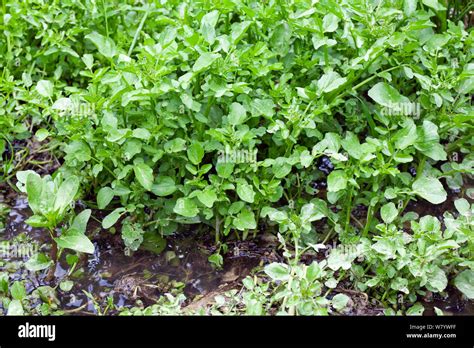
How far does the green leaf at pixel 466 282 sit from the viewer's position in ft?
9.87

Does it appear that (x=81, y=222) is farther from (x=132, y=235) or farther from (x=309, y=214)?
(x=309, y=214)

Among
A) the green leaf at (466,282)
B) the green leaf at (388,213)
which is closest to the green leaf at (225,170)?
the green leaf at (388,213)

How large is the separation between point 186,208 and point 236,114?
1.67ft

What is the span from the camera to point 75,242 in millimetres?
2943

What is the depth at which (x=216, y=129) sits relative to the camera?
10.2ft

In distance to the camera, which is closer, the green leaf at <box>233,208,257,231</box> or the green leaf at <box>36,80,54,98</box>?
the green leaf at <box>233,208,257,231</box>

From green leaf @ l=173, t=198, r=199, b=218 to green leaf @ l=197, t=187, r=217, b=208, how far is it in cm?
8

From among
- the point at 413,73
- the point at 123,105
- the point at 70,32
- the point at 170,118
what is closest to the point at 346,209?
the point at 413,73

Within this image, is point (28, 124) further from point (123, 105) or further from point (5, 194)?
point (123, 105)

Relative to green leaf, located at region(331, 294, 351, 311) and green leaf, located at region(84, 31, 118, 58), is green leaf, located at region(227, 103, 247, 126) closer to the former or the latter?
green leaf, located at region(84, 31, 118, 58)

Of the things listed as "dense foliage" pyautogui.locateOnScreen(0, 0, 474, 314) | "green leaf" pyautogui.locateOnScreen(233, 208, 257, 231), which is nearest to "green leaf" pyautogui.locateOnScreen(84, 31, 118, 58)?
"dense foliage" pyautogui.locateOnScreen(0, 0, 474, 314)

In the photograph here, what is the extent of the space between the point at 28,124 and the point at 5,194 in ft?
1.68

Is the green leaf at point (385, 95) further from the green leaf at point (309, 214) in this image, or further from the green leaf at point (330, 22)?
the green leaf at point (309, 214)

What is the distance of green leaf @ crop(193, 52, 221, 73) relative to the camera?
2.99 m
